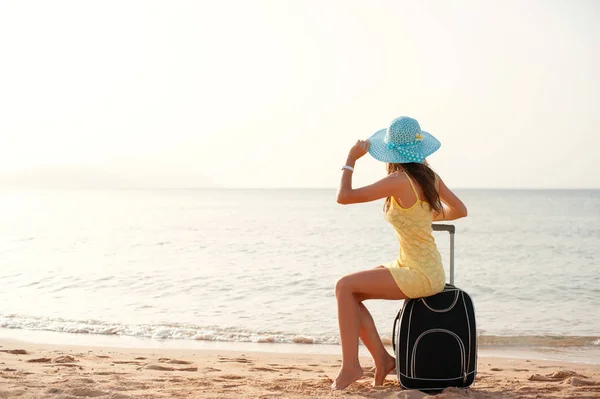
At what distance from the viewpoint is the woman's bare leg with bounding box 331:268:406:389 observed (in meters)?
3.74

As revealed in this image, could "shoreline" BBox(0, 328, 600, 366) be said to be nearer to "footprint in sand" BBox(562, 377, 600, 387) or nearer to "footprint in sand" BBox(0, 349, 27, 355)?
"footprint in sand" BBox(0, 349, 27, 355)

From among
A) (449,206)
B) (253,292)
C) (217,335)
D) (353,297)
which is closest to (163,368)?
(353,297)

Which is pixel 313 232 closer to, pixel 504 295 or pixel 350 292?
pixel 504 295

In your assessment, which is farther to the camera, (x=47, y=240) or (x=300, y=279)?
(x=47, y=240)

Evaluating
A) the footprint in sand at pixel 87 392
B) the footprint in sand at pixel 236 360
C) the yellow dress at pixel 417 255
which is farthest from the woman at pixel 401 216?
the footprint in sand at pixel 236 360

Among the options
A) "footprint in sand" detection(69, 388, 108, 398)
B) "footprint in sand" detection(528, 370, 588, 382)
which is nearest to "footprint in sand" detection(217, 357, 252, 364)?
"footprint in sand" detection(69, 388, 108, 398)

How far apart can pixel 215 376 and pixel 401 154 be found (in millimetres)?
1998

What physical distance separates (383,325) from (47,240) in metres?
15.0

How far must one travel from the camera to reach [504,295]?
10336 mm

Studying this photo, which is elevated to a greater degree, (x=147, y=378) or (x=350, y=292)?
(x=350, y=292)

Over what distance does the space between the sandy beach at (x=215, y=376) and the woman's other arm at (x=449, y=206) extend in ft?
3.10

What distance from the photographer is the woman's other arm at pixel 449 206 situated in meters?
3.84

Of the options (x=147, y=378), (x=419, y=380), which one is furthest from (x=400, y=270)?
(x=147, y=378)

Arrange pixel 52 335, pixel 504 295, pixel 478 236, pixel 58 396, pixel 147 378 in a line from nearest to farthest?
1. pixel 58 396
2. pixel 147 378
3. pixel 52 335
4. pixel 504 295
5. pixel 478 236
